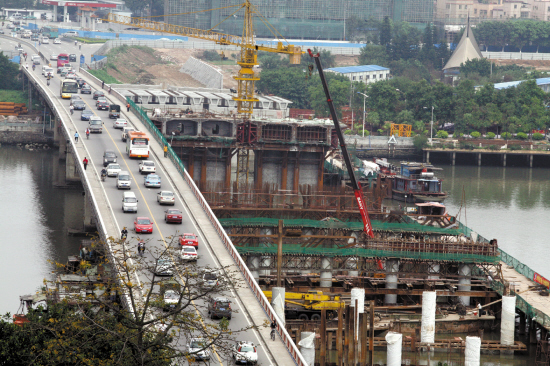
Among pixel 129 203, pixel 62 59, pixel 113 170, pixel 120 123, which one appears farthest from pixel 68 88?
pixel 129 203

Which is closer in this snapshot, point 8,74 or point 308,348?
point 308,348

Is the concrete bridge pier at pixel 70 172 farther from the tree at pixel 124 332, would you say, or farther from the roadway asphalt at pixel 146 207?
the tree at pixel 124 332

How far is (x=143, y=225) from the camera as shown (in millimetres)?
69500

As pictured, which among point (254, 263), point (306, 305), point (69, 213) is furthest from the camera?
point (69, 213)

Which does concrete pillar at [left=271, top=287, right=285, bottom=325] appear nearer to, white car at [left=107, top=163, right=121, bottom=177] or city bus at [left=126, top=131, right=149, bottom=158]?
white car at [left=107, top=163, right=121, bottom=177]

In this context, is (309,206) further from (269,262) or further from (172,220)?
(172,220)

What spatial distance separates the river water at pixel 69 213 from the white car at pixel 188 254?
1406cm

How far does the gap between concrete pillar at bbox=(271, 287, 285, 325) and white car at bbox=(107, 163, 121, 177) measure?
1159 inches

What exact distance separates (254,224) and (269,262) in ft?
24.3

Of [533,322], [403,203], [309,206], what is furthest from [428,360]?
[403,203]

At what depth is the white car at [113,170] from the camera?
290 feet

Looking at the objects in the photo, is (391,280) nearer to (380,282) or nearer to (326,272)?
(380,282)

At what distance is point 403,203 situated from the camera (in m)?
126

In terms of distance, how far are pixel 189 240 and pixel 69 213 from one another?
45273mm
